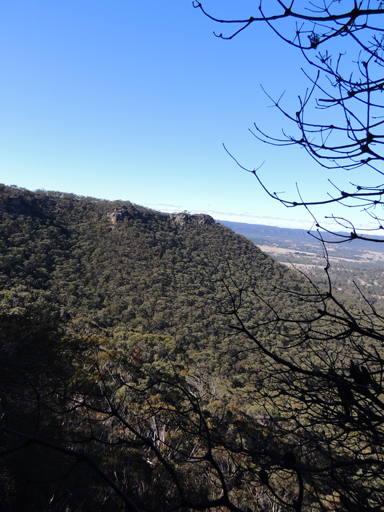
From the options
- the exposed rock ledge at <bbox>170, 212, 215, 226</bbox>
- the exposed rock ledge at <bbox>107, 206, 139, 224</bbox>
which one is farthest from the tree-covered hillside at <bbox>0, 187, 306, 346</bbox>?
the exposed rock ledge at <bbox>170, 212, 215, 226</bbox>

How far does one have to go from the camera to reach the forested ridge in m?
1.61

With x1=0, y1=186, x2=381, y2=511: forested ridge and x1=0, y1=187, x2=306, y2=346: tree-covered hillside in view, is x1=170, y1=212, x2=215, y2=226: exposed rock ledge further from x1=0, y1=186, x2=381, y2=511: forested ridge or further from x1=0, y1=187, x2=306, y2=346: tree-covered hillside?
x1=0, y1=187, x2=306, y2=346: tree-covered hillside

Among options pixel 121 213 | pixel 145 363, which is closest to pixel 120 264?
pixel 121 213

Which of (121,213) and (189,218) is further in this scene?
(189,218)

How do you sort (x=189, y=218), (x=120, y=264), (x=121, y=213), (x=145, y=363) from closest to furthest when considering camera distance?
(x=145, y=363)
(x=120, y=264)
(x=121, y=213)
(x=189, y=218)

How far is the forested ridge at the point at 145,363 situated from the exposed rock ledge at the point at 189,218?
0.52 meters

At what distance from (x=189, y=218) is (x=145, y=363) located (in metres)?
65.8

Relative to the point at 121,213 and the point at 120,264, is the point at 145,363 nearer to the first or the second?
the point at 120,264

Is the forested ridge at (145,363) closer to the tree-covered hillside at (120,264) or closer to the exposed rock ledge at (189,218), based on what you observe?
the tree-covered hillside at (120,264)

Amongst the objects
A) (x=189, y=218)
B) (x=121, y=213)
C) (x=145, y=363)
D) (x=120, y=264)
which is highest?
(x=189, y=218)

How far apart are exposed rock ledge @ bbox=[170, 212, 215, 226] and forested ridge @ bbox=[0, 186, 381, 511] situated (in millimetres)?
522

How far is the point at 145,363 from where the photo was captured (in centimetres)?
1939

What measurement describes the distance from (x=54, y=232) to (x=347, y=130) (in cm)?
5768

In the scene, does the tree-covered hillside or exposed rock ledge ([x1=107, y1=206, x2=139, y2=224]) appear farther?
exposed rock ledge ([x1=107, y1=206, x2=139, y2=224])
